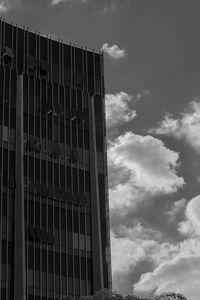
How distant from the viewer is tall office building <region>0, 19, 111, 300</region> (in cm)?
8469

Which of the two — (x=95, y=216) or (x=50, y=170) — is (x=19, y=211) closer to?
(x=50, y=170)

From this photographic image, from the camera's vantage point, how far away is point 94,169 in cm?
9419

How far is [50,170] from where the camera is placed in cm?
9031

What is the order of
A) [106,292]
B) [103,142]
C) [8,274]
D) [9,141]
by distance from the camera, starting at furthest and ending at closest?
[103,142] < [9,141] < [8,274] < [106,292]

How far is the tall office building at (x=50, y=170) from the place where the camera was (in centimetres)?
8469

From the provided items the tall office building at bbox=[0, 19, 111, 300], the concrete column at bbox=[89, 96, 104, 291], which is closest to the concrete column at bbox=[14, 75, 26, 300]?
the tall office building at bbox=[0, 19, 111, 300]

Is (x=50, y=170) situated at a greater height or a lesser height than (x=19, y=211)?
greater

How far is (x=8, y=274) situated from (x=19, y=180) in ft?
34.1

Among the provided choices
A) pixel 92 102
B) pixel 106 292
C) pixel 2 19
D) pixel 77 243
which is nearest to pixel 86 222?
pixel 77 243

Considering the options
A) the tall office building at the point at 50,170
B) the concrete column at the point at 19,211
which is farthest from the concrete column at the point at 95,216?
the concrete column at the point at 19,211

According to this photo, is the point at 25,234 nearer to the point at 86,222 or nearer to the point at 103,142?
the point at 86,222

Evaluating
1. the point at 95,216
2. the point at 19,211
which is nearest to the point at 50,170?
the point at 19,211

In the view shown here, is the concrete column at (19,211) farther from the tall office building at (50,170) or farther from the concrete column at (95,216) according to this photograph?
the concrete column at (95,216)

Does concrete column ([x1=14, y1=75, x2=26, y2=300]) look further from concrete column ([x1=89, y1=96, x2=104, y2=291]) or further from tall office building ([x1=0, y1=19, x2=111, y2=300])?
concrete column ([x1=89, y1=96, x2=104, y2=291])
